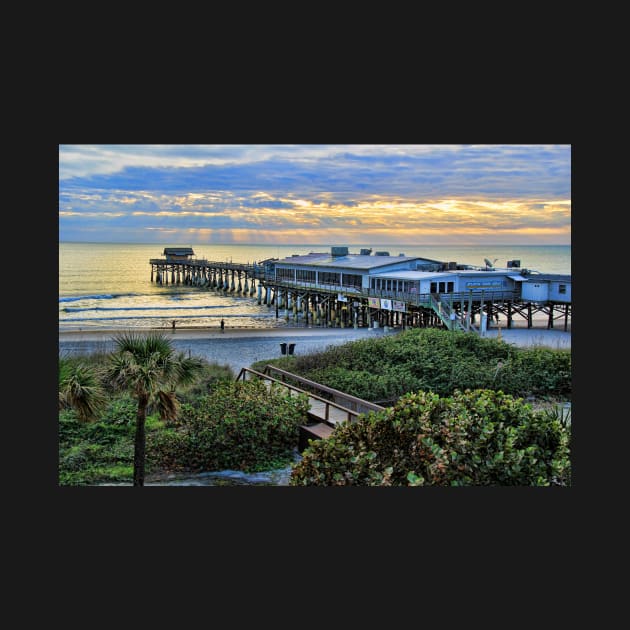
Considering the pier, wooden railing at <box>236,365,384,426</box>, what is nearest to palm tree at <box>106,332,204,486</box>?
wooden railing at <box>236,365,384,426</box>

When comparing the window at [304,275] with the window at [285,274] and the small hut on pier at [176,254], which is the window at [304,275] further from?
the small hut on pier at [176,254]

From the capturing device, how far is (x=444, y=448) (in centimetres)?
787

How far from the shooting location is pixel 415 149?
10.0 meters

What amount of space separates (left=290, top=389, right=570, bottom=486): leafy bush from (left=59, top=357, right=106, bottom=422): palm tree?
8.51ft

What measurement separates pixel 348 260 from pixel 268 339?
4.29 meters

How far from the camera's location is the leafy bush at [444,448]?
7.84m

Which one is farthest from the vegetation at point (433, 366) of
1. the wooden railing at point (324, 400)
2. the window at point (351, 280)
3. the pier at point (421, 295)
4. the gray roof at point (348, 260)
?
the window at point (351, 280)

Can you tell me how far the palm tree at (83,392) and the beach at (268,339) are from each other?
2.33 m

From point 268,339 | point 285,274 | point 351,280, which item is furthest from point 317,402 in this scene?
point 285,274

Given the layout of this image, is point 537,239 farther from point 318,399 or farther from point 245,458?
point 245,458

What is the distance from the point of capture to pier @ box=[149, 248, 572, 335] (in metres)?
12.7

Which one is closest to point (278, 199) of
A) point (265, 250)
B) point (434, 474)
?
point (434, 474)

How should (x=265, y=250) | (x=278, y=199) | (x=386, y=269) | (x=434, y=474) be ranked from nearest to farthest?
(x=434, y=474) < (x=278, y=199) < (x=386, y=269) < (x=265, y=250)

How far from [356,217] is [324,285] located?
3745 millimetres
